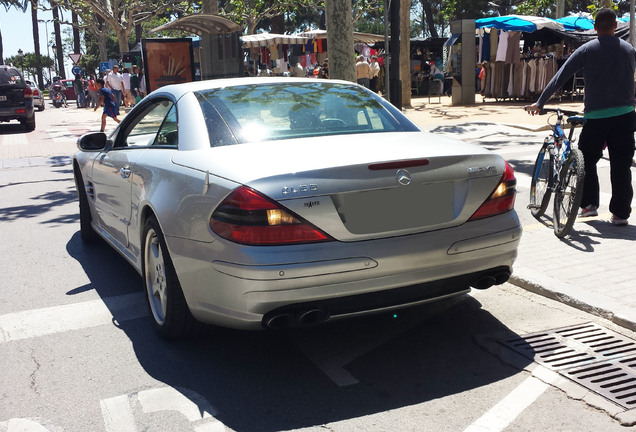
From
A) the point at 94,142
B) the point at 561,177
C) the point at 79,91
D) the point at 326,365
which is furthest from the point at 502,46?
the point at 79,91

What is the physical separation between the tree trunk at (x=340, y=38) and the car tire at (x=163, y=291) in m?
8.75

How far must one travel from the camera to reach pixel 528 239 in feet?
20.6

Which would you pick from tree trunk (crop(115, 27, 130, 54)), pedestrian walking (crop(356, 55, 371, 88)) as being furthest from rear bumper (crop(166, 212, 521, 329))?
tree trunk (crop(115, 27, 130, 54))

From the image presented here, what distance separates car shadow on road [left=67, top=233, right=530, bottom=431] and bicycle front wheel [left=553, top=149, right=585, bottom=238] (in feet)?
5.50

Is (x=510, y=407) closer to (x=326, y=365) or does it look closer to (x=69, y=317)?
(x=326, y=365)

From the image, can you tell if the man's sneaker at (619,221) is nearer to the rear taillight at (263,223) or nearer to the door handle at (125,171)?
the rear taillight at (263,223)

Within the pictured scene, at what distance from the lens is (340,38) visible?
41.5 feet

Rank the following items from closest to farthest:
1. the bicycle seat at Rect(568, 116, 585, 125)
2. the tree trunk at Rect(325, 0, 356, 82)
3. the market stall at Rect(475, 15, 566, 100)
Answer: the bicycle seat at Rect(568, 116, 585, 125) → the tree trunk at Rect(325, 0, 356, 82) → the market stall at Rect(475, 15, 566, 100)

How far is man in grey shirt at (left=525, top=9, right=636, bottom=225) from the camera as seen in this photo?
20.7 ft

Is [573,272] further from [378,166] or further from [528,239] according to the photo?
[378,166]

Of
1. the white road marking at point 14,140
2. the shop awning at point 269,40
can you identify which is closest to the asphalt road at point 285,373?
the white road marking at point 14,140

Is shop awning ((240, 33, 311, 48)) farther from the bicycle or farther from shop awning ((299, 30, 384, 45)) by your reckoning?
the bicycle

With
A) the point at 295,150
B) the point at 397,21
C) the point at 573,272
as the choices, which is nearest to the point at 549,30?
the point at 397,21

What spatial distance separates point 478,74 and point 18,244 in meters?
26.0
